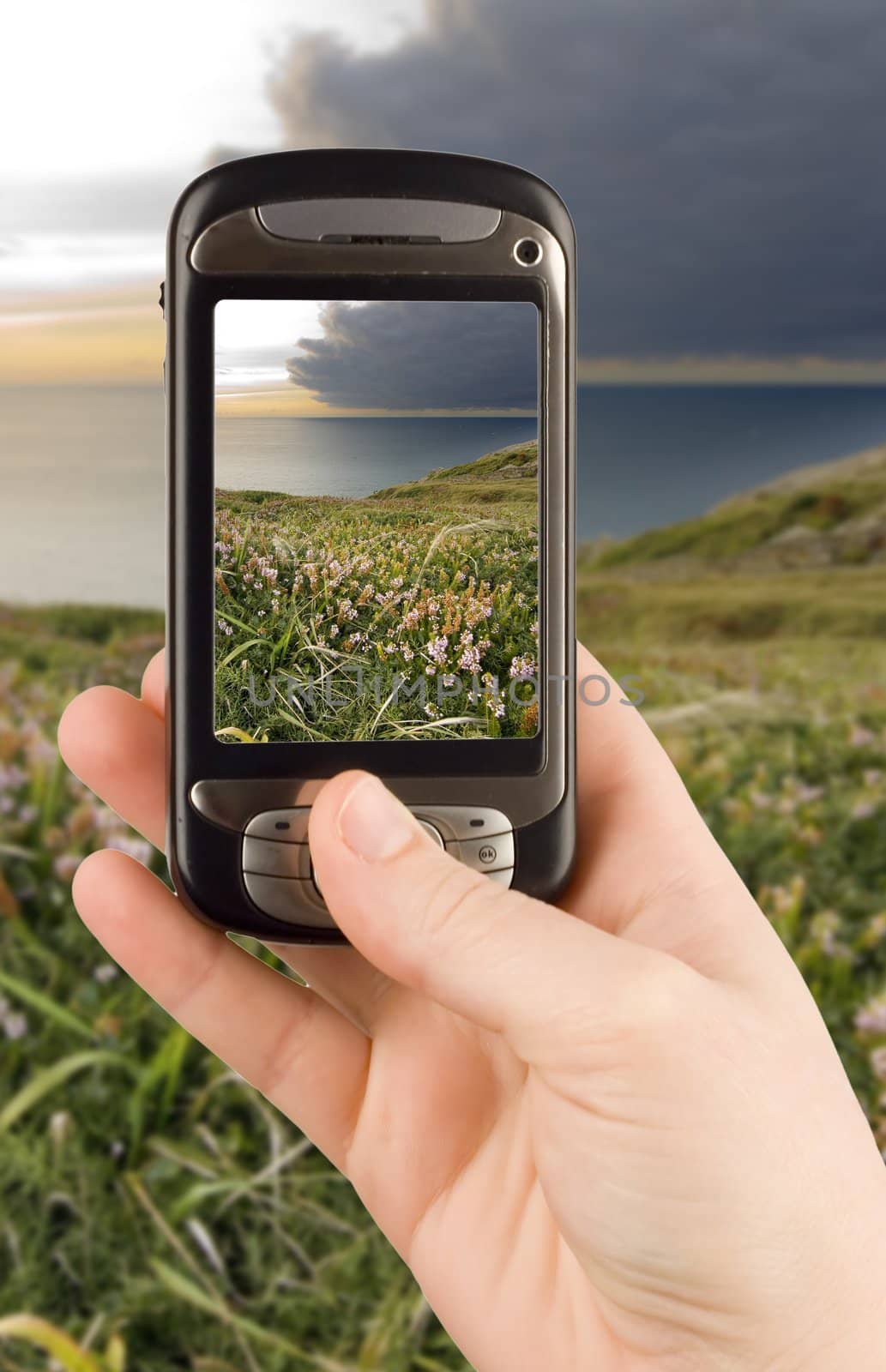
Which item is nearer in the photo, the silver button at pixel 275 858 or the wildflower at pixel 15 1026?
the silver button at pixel 275 858

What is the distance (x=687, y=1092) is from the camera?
19.5 inches

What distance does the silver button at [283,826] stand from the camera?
61 cm

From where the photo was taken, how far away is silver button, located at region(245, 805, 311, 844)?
614mm

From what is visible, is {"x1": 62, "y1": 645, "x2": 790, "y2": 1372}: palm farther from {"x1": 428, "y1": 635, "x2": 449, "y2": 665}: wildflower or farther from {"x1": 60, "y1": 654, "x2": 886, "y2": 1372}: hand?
{"x1": 428, "y1": 635, "x2": 449, "y2": 665}: wildflower

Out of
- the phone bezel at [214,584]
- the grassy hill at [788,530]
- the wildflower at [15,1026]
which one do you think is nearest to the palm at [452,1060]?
the phone bezel at [214,584]

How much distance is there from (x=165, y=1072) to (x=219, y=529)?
22.9 inches

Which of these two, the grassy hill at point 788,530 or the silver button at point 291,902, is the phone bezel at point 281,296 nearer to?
the silver button at point 291,902

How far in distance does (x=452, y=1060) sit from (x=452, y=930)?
0.20m

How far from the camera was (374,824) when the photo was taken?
0.54 metres

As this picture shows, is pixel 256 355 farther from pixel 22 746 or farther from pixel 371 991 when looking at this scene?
pixel 22 746

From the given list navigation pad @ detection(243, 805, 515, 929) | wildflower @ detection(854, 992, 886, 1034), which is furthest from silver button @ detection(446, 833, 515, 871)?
wildflower @ detection(854, 992, 886, 1034)

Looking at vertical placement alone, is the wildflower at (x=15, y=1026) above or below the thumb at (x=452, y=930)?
below

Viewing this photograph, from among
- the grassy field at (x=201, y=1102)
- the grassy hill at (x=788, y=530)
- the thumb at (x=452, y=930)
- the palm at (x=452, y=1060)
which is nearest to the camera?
the thumb at (x=452, y=930)

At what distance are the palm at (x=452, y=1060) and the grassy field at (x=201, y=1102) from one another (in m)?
0.21
